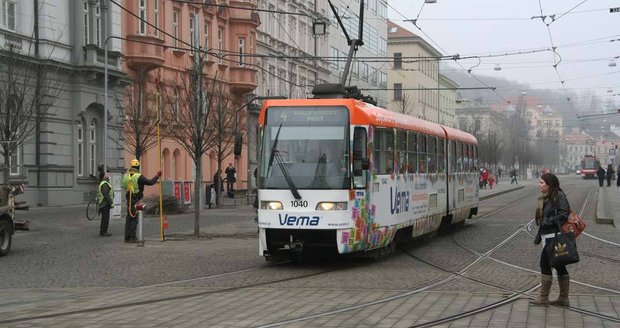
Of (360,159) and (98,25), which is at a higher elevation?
(98,25)

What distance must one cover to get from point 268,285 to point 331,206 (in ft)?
6.60

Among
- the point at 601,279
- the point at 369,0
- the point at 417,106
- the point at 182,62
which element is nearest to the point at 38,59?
the point at 182,62

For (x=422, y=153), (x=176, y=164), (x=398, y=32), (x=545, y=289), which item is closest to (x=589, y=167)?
(x=398, y=32)

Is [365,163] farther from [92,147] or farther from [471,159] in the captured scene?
[92,147]

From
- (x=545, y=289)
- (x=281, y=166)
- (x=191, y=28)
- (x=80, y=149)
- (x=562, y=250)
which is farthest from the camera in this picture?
(x=191, y=28)

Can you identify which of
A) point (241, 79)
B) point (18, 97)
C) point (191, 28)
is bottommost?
→ point (18, 97)


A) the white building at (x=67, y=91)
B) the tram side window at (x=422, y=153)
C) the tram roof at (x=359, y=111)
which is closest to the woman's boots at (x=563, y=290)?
the tram roof at (x=359, y=111)

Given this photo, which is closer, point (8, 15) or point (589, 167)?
point (8, 15)

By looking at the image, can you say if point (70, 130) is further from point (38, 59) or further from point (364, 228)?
point (364, 228)

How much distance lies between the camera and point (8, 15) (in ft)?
96.3

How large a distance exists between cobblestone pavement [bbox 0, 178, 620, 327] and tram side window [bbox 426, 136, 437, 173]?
6.07ft

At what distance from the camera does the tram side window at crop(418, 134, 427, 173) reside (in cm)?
1695

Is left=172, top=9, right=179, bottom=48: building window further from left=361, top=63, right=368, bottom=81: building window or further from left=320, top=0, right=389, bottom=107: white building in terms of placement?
left=361, top=63, right=368, bottom=81: building window

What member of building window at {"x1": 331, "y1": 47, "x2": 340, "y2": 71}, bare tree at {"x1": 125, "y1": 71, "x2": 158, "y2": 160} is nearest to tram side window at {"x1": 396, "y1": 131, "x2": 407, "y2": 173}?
bare tree at {"x1": 125, "y1": 71, "x2": 158, "y2": 160}
